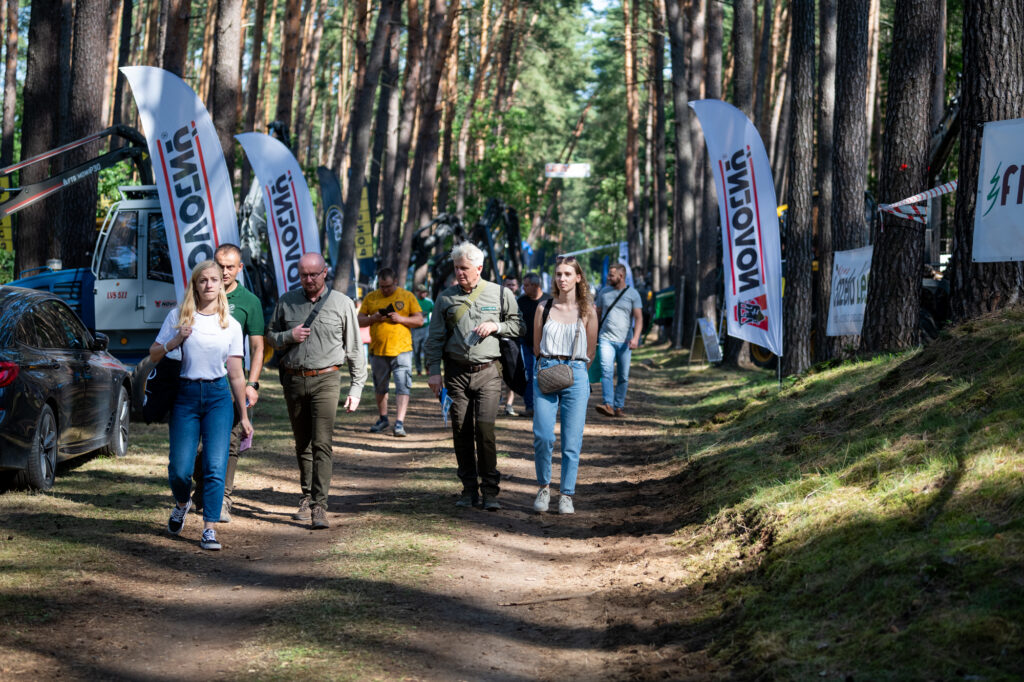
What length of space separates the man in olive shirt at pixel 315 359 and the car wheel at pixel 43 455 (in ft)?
7.74

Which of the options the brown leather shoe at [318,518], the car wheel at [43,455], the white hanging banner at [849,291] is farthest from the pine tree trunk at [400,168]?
the brown leather shoe at [318,518]

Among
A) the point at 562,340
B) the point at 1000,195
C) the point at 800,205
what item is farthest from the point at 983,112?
the point at 800,205

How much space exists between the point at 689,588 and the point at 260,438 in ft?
29.0

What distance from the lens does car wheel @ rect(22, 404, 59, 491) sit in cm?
981

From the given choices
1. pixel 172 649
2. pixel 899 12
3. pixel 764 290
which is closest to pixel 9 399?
pixel 172 649

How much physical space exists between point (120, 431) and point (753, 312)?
764cm

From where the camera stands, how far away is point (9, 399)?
9.19m

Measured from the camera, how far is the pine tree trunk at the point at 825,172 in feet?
60.0

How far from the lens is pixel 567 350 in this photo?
968 cm

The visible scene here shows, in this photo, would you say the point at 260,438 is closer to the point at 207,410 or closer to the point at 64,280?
the point at 64,280

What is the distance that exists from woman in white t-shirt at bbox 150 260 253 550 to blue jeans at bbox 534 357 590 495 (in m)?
2.67

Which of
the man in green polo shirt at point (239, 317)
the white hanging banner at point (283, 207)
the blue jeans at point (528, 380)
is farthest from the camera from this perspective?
the white hanging banner at point (283, 207)

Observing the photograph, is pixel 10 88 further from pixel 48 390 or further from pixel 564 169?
pixel 48 390

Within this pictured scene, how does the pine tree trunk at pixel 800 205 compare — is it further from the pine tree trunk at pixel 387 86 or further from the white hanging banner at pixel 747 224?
the pine tree trunk at pixel 387 86
